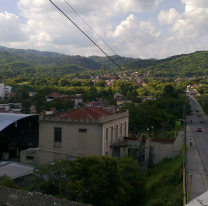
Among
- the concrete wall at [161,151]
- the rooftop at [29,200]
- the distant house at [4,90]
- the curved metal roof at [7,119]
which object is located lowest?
the concrete wall at [161,151]

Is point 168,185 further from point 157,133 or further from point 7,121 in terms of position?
point 157,133

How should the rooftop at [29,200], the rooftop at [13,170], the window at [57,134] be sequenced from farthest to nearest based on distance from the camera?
1. the window at [57,134]
2. the rooftop at [13,170]
3. the rooftop at [29,200]

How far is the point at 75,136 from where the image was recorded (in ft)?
81.6

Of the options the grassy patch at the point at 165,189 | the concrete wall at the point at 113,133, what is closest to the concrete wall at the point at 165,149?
the concrete wall at the point at 113,133

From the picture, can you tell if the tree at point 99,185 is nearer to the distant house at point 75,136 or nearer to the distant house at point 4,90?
the distant house at point 75,136

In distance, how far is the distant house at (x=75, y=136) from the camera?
79.5 ft

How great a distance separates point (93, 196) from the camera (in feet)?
38.6

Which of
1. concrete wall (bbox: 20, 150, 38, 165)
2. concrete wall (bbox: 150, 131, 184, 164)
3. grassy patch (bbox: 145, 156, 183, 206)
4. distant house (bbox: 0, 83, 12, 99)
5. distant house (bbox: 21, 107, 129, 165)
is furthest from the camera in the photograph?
distant house (bbox: 0, 83, 12, 99)

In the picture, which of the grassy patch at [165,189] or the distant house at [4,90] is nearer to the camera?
the grassy patch at [165,189]

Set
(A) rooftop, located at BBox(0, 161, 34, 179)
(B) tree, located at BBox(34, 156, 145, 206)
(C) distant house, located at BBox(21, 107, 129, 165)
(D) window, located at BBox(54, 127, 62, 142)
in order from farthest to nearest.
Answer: (D) window, located at BBox(54, 127, 62, 142), (C) distant house, located at BBox(21, 107, 129, 165), (A) rooftop, located at BBox(0, 161, 34, 179), (B) tree, located at BBox(34, 156, 145, 206)

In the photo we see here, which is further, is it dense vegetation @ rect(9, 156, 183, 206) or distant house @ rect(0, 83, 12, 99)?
distant house @ rect(0, 83, 12, 99)

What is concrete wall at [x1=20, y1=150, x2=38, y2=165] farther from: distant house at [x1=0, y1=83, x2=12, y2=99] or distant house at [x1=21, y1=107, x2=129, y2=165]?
distant house at [x1=0, y1=83, x2=12, y2=99]

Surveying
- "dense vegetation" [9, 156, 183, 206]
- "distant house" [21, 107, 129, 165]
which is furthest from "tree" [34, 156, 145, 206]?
"distant house" [21, 107, 129, 165]

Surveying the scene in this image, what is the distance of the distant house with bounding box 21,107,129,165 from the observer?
24.2 m
